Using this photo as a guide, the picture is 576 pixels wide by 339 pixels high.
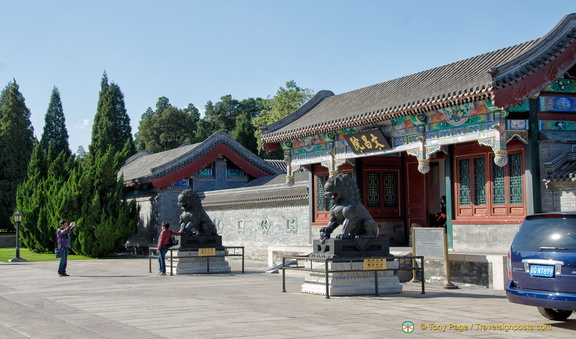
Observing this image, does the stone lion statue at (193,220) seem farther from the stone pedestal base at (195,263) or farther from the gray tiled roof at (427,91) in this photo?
the gray tiled roof at (427,91)

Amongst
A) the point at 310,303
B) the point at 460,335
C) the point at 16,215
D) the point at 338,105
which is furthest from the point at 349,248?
the point at 16,215

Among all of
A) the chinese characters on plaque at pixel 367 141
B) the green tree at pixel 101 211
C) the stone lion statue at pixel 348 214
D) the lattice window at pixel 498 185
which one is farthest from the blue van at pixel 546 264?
the green tree at pixel 101 211

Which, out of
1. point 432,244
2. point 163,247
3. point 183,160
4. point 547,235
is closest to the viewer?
point 547,235

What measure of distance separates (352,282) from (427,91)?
6.77m

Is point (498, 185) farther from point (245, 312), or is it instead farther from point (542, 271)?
point (245, 312)

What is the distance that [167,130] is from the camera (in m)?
62.5

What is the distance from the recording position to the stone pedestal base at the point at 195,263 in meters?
17.4

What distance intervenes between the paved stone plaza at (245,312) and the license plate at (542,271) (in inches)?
26.2

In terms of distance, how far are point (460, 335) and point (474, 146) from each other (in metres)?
9.08

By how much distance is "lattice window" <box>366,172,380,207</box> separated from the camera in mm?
20141

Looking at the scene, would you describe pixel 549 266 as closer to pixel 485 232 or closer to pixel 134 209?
pixel 485 232

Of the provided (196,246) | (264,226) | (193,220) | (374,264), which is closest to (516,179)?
(374,264)

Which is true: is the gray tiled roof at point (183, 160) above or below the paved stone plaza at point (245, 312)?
above

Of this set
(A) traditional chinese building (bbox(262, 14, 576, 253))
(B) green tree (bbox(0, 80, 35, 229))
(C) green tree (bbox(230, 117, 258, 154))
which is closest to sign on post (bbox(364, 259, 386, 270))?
(A) traditional chinese building (bbox(262, 14, 576, 253))
